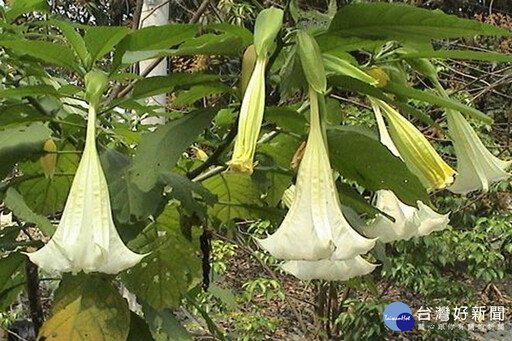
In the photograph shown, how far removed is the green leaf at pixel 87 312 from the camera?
1.65 feet

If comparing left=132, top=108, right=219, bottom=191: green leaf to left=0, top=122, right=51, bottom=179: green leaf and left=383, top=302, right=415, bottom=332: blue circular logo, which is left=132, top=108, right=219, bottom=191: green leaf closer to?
left=0, top=122, right=51, bottom=179: green leaf

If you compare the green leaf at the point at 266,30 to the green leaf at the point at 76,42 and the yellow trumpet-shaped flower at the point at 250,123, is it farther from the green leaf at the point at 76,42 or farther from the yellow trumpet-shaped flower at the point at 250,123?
the green leaf at the point at 76,42

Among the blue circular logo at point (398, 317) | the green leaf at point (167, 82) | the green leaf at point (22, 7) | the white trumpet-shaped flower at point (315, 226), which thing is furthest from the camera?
the blue circular logo at point (398, 317)

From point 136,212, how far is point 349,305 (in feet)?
7.40

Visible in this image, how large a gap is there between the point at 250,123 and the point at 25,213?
0.24m

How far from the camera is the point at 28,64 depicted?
0.55 m

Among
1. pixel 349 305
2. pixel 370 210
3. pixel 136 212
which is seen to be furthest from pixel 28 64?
pixel 349 305

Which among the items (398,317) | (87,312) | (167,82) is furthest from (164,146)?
(398,317)

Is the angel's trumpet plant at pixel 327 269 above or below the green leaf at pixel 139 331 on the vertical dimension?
above

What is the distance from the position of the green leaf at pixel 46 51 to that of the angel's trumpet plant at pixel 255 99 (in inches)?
5.3

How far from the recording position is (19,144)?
522 mm

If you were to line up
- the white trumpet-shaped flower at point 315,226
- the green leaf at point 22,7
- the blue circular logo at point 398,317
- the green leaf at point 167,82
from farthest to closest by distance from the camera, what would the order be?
the blue circular logo at point 398,317, the green leaf at point 22,7, the green leaf at point 167,82, the white trumpet-shaped flower at point 315,226

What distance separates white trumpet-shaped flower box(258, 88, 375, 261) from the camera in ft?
1.22

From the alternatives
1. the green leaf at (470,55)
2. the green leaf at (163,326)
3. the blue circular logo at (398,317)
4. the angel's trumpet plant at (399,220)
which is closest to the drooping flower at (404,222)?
the angel's trumpet plant at (399,220)
